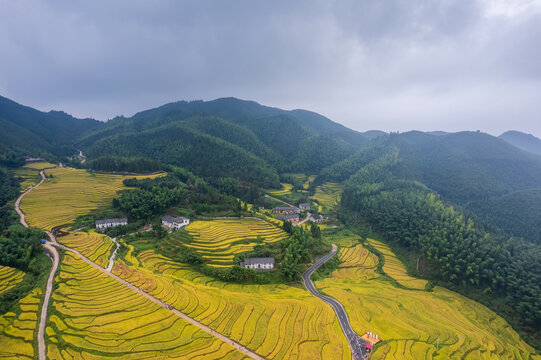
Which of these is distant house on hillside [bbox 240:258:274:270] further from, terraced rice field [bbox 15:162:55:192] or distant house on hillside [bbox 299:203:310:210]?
terraced rice field [bbox 15:162:55:192]

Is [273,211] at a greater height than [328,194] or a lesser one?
lesser

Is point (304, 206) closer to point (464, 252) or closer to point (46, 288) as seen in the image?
point (464, 252)

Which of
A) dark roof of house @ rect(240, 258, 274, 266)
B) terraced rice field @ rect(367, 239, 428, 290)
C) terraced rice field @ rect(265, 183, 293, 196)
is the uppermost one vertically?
terraced rice field @ rect(265, 183, 293, 196)

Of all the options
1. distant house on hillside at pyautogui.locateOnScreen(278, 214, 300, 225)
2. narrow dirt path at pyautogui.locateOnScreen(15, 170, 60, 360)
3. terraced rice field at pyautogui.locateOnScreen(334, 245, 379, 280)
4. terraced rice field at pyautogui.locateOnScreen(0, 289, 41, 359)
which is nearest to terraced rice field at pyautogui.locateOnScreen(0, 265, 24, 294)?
narrow dirt path at pyautogui.locateOnScreen(15, 170, 60, 360)

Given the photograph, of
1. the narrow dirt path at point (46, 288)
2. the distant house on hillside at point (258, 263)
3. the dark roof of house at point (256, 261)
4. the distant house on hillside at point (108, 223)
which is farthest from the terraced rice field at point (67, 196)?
the distant house on hillside at point (258, 263)

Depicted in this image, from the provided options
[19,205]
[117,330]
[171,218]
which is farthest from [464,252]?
[19,205]

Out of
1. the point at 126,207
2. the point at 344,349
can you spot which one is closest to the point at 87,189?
the point at 126,207

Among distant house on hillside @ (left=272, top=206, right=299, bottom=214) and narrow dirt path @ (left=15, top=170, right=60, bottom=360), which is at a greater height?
distant house on hillside @ (left=272, top=206, right=299, bottom=214)

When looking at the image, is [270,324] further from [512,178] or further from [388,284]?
[512,178]
